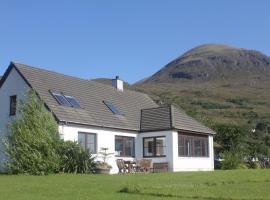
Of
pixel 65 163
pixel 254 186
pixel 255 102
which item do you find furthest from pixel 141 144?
pixel 255 102

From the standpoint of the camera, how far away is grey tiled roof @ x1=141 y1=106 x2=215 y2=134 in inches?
1371

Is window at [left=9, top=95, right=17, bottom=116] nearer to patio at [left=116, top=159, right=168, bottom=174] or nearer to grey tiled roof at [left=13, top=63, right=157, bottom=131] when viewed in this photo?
grey tiled roof at [left=13, top=63, right=157, bottom=131]

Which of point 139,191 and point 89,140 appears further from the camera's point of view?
point 89,140

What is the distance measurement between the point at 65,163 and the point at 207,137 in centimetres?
1498

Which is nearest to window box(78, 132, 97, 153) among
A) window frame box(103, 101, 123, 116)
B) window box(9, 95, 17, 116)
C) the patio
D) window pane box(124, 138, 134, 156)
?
the patio

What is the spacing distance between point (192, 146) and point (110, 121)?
270 inches

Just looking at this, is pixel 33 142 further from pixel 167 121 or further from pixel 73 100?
pixel 167 121

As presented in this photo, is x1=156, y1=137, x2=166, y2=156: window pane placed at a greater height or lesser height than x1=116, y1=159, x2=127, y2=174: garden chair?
greater

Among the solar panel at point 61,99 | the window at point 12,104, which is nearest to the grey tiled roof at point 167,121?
the solar panel at point 61,99

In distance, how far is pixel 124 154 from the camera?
1351 inches

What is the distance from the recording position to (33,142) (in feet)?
84.8

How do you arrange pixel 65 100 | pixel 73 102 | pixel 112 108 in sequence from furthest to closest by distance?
pixel 112 108, pixel 73 102, pixel 65 100

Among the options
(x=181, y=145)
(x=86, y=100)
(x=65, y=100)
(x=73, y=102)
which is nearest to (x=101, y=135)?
(x=73, y=102)

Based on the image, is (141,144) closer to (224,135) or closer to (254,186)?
(224,135)
